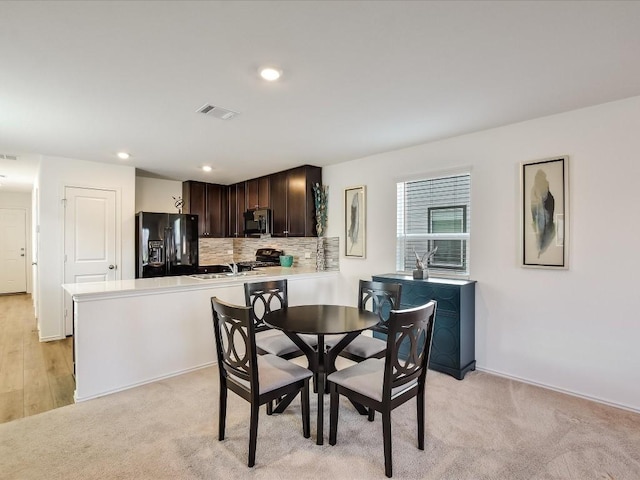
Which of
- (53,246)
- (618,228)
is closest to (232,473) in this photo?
(618,228)

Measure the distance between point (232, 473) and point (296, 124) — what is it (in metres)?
2.69

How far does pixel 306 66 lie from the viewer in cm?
213

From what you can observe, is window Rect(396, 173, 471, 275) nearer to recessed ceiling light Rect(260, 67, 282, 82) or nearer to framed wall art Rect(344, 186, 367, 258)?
framed wall art Rect(344, 186, 367, 258)

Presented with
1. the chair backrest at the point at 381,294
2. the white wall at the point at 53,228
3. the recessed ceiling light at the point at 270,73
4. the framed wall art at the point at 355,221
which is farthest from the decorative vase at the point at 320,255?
the white wall at the point at 53,228

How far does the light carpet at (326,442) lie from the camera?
1925 millimetres

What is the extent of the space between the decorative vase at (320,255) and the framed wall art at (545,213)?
8.40ft

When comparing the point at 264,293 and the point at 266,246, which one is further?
the point at 266,246

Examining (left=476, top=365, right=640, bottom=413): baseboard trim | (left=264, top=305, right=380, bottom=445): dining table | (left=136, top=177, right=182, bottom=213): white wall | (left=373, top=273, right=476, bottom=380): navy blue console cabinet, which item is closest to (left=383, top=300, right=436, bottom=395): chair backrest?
(left=264, top=305, right=380, bottom=445): dining table

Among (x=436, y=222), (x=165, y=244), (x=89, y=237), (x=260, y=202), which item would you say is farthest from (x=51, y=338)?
(x=436, y=222)

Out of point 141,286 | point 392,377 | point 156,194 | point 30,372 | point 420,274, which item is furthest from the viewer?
point 156,194

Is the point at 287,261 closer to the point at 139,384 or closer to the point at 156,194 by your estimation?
the point at 156,194

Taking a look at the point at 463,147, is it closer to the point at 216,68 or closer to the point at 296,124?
the point at 296,124

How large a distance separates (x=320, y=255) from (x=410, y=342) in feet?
10.0

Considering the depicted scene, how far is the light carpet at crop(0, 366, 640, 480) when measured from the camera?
1925 mm
